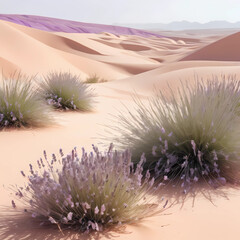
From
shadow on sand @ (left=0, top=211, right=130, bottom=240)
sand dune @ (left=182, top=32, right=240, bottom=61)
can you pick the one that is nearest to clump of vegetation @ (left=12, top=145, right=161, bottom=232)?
shadow on sand @ (left=0, top=211, right=130, bottom=240)

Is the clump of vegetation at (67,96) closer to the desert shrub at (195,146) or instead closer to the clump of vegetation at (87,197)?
the desert shrub at (195,146)

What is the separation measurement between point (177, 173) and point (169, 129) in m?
0.38

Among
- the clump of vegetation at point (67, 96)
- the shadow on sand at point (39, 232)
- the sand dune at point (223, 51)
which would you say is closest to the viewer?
the shadow on sand at point (39, 232)

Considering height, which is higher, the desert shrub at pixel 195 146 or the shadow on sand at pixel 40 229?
the desert shrub at pixel 195 146

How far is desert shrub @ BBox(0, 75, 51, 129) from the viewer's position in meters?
4.83

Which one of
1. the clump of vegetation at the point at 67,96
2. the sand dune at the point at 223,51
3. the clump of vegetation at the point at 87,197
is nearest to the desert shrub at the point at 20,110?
the clump of vegetation at the point at 67,96

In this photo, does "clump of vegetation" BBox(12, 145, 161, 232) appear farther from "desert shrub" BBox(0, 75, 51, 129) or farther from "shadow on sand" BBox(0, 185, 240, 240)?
"desert shrub" BBox(0, 75, 51, 129)

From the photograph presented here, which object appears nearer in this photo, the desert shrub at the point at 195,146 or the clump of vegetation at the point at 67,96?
the desert shrub at the point at 195,146

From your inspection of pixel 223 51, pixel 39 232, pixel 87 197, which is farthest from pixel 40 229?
pixel 223 51

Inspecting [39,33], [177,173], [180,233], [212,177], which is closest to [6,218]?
[180,233]

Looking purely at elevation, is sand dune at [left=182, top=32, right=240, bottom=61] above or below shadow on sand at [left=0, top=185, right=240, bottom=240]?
above

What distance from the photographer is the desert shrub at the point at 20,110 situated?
190 inches

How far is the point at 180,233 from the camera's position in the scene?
2.10 m

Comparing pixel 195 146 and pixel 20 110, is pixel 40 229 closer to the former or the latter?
pixel 195 146
